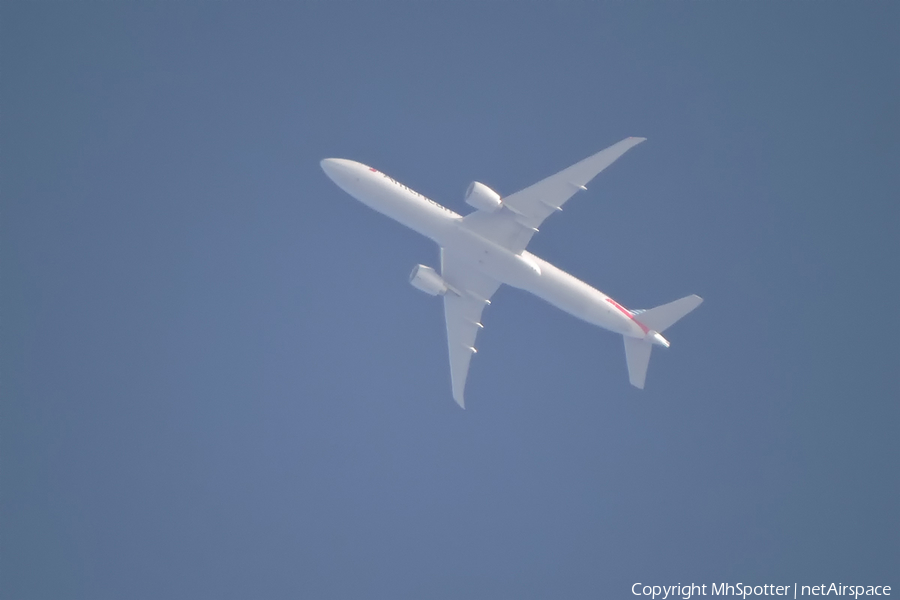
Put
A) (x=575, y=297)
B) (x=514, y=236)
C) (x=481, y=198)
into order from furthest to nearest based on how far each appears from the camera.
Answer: (x=575, y=297) < (x=514, y=236) < (x=481, y=198)

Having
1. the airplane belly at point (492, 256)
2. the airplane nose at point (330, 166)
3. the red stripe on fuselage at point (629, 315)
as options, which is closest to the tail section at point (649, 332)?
the red stripe on fuselage at point (629, 315)

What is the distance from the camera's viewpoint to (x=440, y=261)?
38.7 metres

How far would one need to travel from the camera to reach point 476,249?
3638 centimetres

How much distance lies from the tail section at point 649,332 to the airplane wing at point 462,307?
628cm

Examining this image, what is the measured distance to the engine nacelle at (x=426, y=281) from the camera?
3772cm

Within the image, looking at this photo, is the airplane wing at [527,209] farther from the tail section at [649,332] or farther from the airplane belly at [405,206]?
the tail section at [649,332]

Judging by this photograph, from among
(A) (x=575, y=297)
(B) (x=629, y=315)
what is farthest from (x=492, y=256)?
(B) (x=629, y=315)

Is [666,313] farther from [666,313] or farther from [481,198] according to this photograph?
[481,198]

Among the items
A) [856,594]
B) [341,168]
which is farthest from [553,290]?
[856,594]

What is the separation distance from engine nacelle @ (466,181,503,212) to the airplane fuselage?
3.83 ft

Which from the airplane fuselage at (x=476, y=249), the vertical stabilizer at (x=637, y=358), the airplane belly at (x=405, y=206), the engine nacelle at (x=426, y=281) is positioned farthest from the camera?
the vertical stabilizer at (x=637, y=358)

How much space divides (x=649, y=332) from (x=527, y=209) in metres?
7.33

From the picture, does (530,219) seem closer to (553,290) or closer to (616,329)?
(553,290)

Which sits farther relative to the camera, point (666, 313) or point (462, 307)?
point (462, 307)
